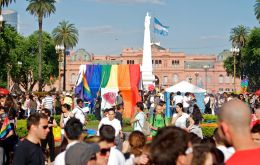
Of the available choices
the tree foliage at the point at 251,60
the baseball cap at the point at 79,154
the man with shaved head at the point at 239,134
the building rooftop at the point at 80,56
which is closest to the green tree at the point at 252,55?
the tree foliage at the point at 251,60

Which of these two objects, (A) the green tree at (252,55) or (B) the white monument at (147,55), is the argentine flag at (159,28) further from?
(A) the green tree at (252,55)

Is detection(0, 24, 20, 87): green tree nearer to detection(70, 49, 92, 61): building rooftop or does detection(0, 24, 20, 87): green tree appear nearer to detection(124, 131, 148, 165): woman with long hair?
detection(124, 131, 148, 165): woman with long hair

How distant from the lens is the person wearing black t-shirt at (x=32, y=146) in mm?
5824

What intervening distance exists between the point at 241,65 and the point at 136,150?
7001cm

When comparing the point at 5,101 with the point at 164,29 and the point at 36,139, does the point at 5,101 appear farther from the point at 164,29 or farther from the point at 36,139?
the point at 164,29

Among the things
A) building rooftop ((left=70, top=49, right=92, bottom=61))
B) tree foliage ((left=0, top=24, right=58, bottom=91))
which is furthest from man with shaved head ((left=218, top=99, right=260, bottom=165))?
building rooftop ((left=70, top=49, right=92, bottom=61))

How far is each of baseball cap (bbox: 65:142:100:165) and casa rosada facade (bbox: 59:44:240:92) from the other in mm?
112466

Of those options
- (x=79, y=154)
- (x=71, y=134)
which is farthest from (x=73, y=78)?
(x=79, y=154)

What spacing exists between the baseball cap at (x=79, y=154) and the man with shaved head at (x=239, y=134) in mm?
1768

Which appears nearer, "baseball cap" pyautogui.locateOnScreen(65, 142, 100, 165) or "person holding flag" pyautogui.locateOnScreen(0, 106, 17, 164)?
"baseball cap" pyautogui.locateOnScreen(65, 142, 100, 165)

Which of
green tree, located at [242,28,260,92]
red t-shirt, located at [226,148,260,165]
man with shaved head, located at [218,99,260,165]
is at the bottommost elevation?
red t-shirt, located at [226,148,260,165]

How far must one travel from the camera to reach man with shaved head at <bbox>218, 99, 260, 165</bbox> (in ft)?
11.3

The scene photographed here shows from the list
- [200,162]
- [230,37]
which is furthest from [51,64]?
[200,162]

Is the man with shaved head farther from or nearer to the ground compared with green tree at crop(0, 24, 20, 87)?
nearer to the ground
